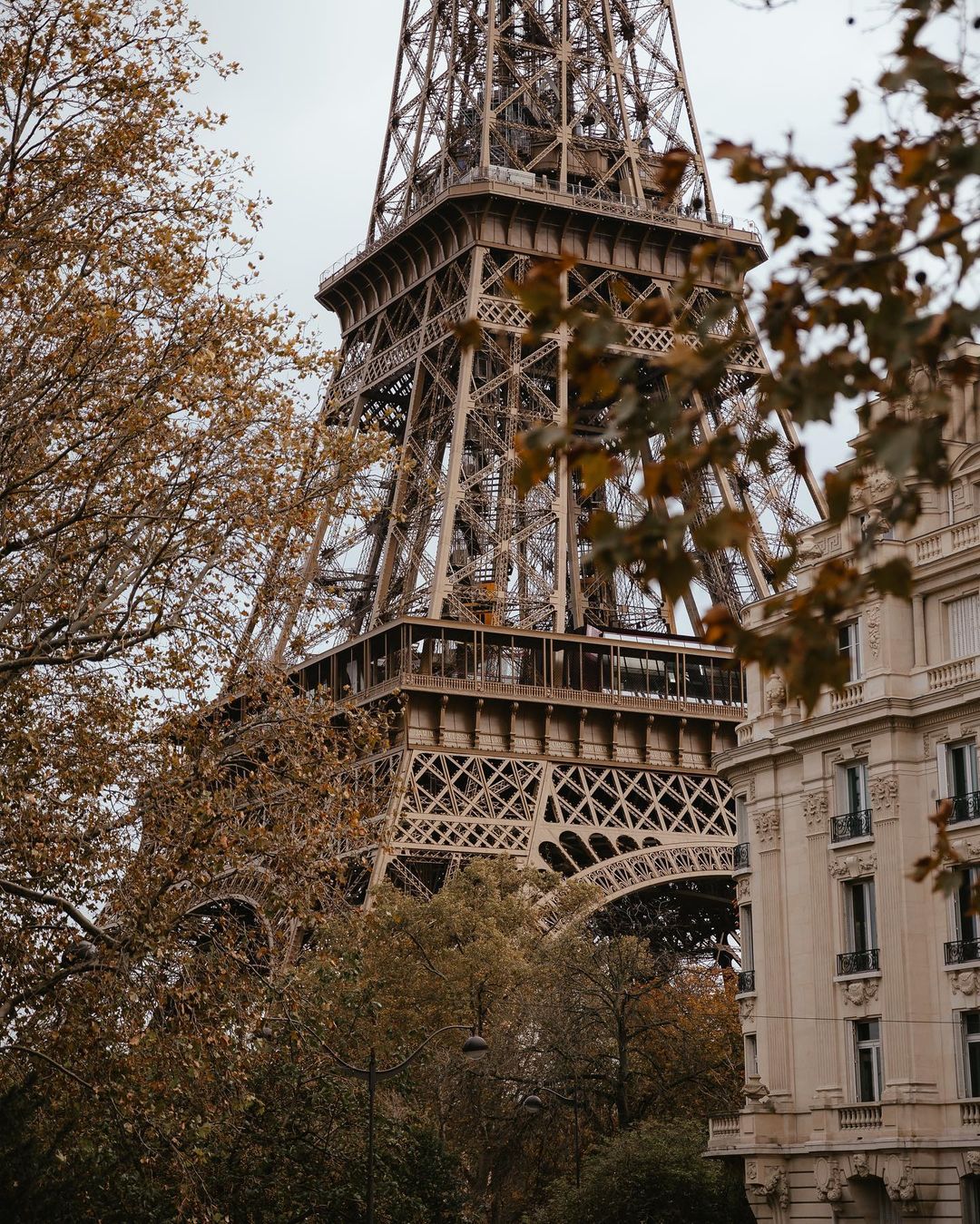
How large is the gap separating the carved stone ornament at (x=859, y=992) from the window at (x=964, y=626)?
6566 millimetres

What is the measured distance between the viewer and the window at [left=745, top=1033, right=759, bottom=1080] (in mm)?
39878

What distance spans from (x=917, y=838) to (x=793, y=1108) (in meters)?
6.22

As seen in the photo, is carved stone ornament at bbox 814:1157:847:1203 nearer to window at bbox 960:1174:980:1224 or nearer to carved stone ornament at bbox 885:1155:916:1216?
carved stone ornament at bbox 885:1155:916:1216

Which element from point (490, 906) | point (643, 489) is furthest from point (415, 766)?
point (643, 489)

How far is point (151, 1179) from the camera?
22672mm

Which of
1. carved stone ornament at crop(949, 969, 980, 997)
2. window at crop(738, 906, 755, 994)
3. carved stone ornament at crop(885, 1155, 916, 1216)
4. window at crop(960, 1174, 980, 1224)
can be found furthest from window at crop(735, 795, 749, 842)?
window at crop(960, 1174, 980, 1224)

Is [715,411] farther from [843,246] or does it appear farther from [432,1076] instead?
[843,246]

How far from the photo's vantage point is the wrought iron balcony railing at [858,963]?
36.5 m

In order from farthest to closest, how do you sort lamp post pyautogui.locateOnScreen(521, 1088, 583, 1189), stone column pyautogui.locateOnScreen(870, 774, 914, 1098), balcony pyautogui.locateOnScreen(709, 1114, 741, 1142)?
lamp post pyautogui.locateOnScreen(521, 1088, 583, 1189)
balcony pyautogui.locateOnScreen(709, 1114, 741, 1142)
stone column pyautogui.locateOnScreen(870, 774, 914, 1098)

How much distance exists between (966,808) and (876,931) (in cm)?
309

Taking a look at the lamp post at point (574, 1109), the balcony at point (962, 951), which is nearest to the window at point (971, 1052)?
the balcony at point (962, 951)

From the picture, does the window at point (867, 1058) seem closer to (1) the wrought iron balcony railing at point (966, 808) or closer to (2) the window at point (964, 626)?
(1) the wrought iron balcony railing at point (966, 808)

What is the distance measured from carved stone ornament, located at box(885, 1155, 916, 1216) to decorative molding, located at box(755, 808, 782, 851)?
781 cm

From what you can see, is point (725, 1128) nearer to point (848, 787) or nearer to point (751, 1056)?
point (751, 1056)
